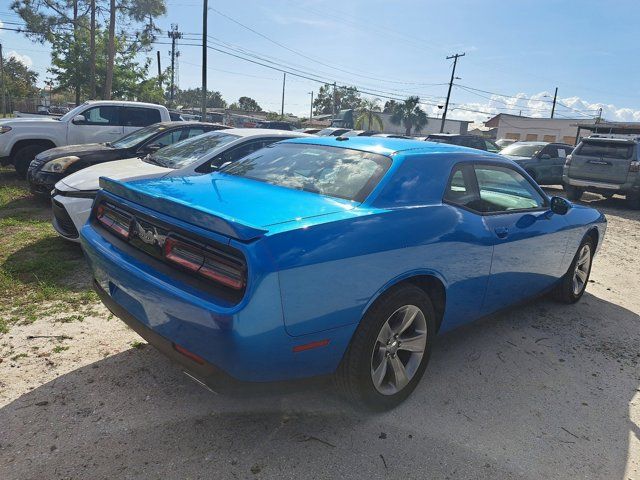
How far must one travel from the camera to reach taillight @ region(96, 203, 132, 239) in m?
2.71

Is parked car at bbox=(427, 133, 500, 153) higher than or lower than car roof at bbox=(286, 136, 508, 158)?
lower

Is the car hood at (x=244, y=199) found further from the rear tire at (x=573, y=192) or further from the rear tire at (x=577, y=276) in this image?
the rear tire at (x=573, y=192)

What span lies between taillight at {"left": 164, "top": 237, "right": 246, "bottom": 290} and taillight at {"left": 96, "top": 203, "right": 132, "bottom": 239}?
1.65 feet

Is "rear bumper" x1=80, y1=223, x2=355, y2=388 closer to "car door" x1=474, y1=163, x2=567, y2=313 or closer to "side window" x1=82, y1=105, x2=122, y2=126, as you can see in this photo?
"car door" x1=474, y1=163, x2=567, y2=313

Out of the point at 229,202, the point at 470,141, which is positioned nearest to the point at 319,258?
the point at 229,202

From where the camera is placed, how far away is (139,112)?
971 centimetres

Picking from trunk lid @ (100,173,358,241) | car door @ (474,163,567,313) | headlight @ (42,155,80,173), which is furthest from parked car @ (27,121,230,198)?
car door @ (474,163,567,313)

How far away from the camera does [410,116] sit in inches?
2459

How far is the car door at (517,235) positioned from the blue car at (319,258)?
0.07 ft

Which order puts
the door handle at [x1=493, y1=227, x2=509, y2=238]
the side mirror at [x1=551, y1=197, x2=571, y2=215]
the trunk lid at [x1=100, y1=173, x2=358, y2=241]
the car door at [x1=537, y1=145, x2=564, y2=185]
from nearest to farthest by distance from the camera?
the trunk lid at [x1=100, y1=173, x2=358, y2=241] → the door handle at [x1=493, y1=227, x2=509, y2=238] → the side mirror at [x1=551, y1=197, x2=571, y2=215] → the car door at [x1=537, y1=145, x2=564, y2=185]

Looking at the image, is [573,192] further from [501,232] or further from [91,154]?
[91,154]

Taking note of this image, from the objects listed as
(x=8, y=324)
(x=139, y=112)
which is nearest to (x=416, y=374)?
(x=8, y=324)

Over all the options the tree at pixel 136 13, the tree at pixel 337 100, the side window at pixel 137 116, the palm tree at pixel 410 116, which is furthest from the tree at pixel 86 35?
the tree at pixel 337 100

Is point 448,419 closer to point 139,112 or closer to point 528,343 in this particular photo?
point 528,343
